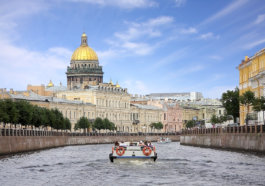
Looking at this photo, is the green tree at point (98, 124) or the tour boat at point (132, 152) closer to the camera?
the tour boat at point (132, 152)

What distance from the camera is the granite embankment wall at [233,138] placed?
5981 centimetres

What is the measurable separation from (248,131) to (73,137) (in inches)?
2436

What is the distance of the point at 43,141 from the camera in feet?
293

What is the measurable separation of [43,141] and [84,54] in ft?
352

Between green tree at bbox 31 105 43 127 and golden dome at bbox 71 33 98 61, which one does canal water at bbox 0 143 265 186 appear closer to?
green tree at bbox 31 105 43 127

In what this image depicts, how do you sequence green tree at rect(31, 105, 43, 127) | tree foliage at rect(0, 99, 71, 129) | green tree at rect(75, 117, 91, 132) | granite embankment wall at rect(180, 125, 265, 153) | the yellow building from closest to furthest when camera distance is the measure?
granite embankment wall at rect(180, 125, 265, 153) → tree foliage at rect(0, 99, 71, 129) → the yellow building → green tree at rect(31, 105, 43, 127) → green tree at rect(75, 117, 91, 132)

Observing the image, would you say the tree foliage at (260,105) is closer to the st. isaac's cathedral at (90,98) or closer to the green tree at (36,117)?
the green tree at (36,117)

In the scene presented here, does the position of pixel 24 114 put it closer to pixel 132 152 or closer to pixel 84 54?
pixel 132 152

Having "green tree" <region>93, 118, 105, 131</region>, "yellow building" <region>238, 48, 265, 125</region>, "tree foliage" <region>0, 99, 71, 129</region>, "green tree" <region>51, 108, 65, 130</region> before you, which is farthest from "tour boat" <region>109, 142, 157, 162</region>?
"green tree" <region>93, 118, 105, 131</region>

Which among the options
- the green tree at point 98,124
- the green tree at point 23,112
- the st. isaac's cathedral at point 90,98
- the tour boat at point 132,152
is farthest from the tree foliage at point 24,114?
the green tree at point 98,124

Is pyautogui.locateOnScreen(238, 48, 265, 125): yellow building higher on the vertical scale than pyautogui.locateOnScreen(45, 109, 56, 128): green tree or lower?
higher

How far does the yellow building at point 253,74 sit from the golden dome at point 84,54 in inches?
3757

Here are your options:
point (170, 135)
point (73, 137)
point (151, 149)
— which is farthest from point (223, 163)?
point (170, 135)

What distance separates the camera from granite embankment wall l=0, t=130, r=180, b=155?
214ft
